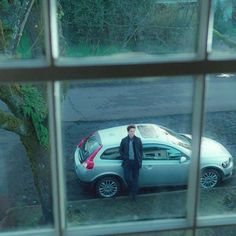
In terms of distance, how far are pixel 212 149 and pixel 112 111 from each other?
380mm

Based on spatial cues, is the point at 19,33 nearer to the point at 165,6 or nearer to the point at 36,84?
the point at 36,84

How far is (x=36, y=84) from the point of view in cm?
164

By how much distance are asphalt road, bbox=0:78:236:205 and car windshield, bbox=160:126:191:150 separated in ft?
0.06

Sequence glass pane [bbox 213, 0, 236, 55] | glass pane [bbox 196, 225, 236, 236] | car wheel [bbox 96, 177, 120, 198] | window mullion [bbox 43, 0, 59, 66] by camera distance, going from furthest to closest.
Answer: glass pane [bbox 196, 225, 236, 236] < car wheel [bbox 96, 177, 120, 198] < glass pane [bbox 213, 0, 236, 55] < window mullion [bbox 43, 0, 59, 66]

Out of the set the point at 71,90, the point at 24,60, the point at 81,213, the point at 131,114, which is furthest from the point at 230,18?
the point at 81,213

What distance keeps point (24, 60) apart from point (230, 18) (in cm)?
67

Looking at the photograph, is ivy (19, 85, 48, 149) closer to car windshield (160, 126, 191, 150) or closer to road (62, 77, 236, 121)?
road (62, 77, 236, 121)

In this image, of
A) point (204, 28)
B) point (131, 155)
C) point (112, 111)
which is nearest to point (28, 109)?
point (112, 111)

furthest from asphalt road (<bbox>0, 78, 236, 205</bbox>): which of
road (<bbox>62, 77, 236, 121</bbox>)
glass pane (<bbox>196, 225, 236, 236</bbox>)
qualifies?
glass pane (<bbox>196, 225, 236, 236</bbox>)

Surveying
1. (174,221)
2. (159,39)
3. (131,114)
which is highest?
(159,39)

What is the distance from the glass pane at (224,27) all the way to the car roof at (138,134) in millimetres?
324

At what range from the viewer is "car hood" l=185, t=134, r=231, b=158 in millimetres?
1799

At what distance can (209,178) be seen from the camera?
6.04 ft

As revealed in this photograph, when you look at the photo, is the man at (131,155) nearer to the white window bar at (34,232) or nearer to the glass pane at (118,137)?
the glass pane at (118,137)
